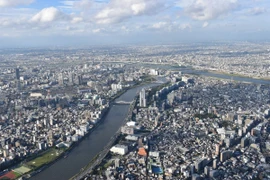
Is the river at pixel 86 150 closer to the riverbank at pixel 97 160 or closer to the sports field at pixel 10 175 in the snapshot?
the riverbank at pixel 97 160

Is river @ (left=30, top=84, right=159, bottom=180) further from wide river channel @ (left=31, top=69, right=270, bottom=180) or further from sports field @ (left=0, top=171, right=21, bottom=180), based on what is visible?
sports field @ (left=0, top=171, right=21, bottom=180)

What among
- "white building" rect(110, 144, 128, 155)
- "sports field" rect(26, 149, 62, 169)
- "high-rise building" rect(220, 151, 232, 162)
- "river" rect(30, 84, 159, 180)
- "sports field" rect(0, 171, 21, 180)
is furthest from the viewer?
"white building" rect(110, 144, 128, 155)

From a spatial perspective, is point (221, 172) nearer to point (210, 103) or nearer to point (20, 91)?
point (210, 103)

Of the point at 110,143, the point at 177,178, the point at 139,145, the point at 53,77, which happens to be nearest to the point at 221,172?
the point at 177,178

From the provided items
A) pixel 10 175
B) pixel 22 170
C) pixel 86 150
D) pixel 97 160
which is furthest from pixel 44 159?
pixel 97 160

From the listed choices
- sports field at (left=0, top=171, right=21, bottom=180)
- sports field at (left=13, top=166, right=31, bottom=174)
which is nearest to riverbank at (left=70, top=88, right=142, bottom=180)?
sports field at (left=13, top=166, right=31, bottom=174)

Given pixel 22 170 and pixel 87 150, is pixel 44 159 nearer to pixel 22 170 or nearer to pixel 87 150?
pixel 22 170
